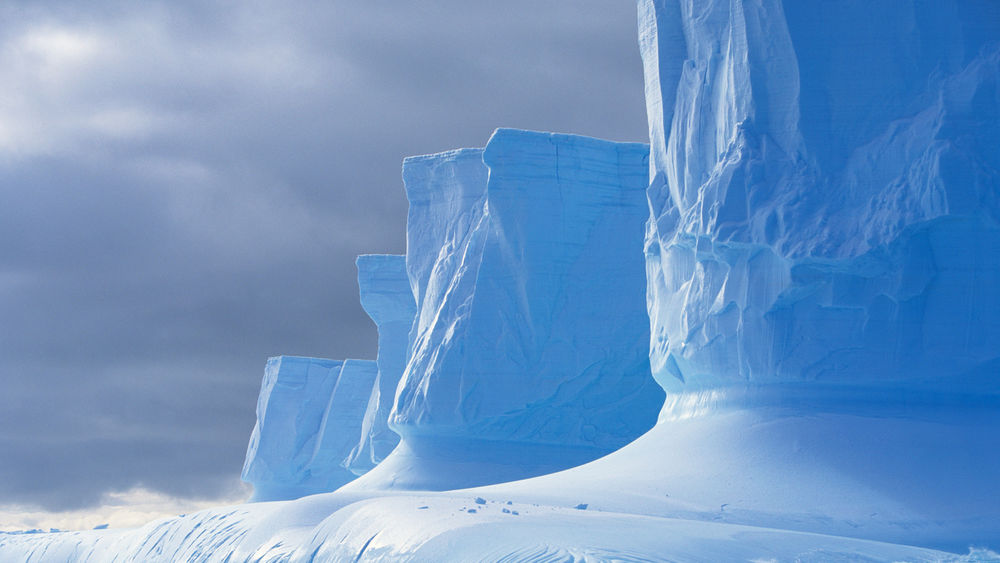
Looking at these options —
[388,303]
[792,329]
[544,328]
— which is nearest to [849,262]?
Answer: [792,329]

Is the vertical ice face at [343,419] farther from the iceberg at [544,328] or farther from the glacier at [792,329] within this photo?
the glacier at [792,329]

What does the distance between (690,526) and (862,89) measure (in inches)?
191

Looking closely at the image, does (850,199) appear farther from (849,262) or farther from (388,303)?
(388,303)

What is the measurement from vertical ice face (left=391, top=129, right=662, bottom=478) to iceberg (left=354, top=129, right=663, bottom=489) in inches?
0.6

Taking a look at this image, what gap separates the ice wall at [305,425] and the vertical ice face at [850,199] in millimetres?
18372

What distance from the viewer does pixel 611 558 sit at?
7207 mm

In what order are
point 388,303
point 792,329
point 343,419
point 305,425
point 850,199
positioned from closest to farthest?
point 850,199 < point 792,329 < point 388,303 < point 343,419 < point 305,425

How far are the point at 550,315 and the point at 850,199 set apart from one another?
8756 millimetres

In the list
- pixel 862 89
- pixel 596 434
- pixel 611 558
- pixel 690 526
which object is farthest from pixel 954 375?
pixel 596 434

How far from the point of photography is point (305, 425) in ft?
104

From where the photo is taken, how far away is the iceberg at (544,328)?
19.5 m

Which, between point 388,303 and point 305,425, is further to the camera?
point 305,425

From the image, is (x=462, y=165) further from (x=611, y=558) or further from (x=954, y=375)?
(x=611, y=558)

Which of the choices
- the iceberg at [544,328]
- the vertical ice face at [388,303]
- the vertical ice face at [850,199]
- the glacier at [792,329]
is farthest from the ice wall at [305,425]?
the vertical ice face at [850,199]
